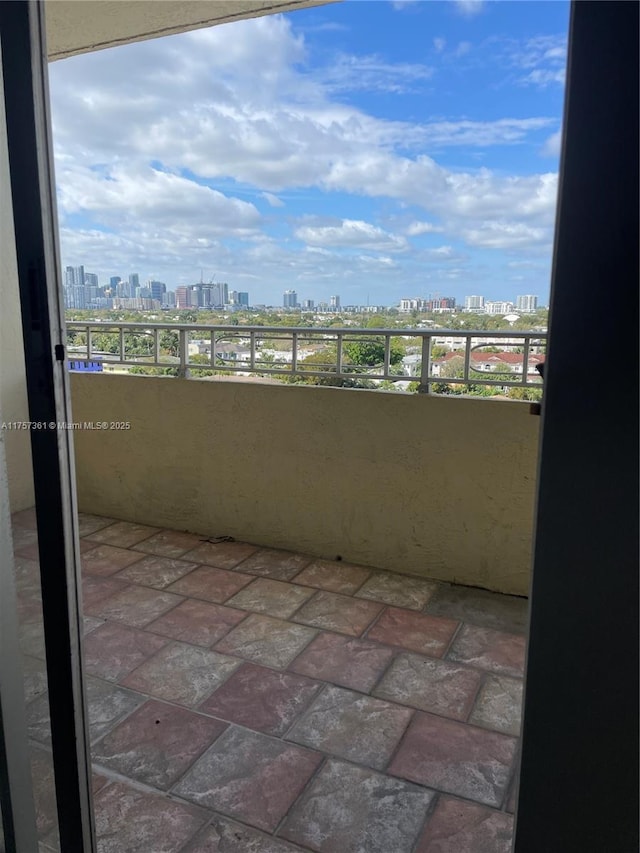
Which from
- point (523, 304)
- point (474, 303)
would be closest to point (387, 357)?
point (474, 303)

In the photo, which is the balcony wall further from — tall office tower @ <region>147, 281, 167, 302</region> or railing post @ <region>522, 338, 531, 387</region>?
tall office tower @ <region>147, 281, 167, 302</region>

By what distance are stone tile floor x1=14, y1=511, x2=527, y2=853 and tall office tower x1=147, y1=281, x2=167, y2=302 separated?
66.9 inches

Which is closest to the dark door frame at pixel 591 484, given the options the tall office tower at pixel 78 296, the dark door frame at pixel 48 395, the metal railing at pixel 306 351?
the dark door frame at pixel 48 395

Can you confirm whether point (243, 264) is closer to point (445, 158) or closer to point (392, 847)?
point (445, 158)

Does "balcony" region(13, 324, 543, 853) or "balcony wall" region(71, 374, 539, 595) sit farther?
"balcony wall" region(71, 374, 539, 595)

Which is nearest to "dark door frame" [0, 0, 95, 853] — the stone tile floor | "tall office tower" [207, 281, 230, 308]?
the stone tile floor

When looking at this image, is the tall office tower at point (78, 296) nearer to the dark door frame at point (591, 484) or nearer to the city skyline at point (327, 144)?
the city skyline at point (327, 144)

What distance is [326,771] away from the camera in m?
1.62

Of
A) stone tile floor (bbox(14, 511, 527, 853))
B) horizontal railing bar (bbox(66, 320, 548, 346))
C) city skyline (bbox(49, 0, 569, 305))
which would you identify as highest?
city skyline (bbox(49, 0, 569, 305))

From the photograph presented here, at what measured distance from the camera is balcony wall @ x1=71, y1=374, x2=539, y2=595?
277cm

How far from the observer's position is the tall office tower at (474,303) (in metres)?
2.85

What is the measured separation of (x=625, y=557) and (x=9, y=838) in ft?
3.70

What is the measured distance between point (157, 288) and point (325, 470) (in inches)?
66.6

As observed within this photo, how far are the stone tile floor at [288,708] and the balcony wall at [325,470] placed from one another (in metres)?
0.22
